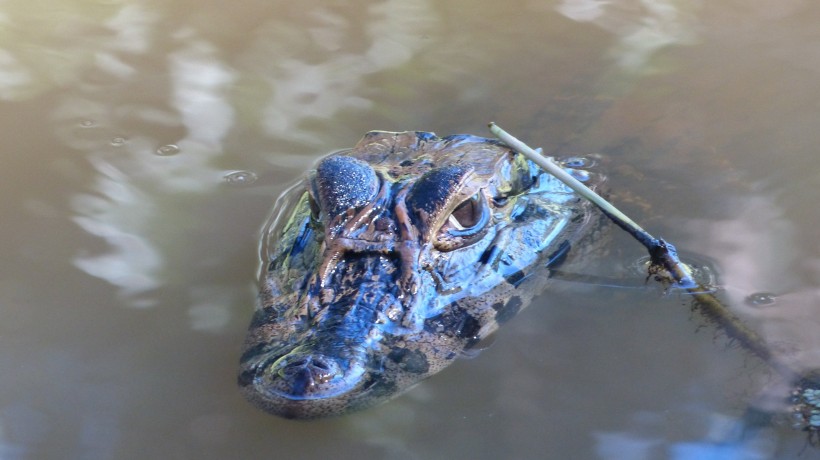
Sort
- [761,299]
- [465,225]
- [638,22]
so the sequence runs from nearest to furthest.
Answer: [761,299]
[465,225]
[638,22]

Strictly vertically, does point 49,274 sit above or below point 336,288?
below

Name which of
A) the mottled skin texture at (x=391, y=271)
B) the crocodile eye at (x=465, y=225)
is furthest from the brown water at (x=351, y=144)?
the crocodile eye at (x=465, y=225)

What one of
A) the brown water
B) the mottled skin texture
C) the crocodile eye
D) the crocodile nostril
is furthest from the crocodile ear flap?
the crocodile nostril

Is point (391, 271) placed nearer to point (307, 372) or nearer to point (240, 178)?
point (307, 372)

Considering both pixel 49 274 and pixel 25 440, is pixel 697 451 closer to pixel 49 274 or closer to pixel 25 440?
pixel 25 440

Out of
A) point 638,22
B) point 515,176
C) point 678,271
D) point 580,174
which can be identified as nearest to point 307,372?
point 678,271

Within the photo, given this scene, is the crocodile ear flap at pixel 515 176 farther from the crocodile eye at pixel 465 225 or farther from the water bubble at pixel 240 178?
the water bubble at pixel 240 178

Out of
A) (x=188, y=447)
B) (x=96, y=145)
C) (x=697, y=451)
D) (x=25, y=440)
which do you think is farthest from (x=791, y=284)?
(x=96, y=145)
